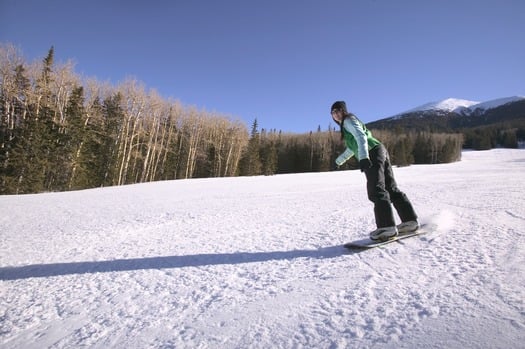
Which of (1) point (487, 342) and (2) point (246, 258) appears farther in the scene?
(2) point (246, 258)

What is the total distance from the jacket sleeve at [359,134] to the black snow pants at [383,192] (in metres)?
0.25

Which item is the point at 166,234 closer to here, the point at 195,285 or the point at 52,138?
the point at 195,285

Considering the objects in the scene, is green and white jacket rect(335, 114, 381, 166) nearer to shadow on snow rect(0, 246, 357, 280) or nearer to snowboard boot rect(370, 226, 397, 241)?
snowboard boot rect(370, 226, 397, 241)

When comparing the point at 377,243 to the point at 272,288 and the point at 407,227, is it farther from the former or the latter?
the point at 272,288

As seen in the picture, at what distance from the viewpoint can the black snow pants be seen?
3396mm

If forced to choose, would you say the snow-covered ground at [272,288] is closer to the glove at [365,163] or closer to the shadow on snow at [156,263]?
the shadow on snow at [156,263]

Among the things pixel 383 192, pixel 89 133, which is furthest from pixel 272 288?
pixel 89 133

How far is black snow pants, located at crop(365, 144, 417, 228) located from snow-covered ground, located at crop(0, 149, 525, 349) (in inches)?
15.1

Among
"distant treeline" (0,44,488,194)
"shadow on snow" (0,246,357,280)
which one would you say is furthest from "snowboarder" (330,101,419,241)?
"distant treeline" (0,44,488,194)

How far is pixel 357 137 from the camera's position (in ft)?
11.3

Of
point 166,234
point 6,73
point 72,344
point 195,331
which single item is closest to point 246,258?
point 195,331

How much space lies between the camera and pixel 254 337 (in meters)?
1.83

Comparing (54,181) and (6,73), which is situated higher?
(6,73)

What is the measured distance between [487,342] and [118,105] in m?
32.4
